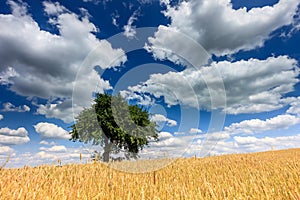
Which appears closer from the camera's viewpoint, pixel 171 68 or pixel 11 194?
pixel 11 194

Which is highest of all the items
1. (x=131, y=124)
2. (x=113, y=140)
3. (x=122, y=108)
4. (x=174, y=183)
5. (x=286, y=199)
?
(x=122, y=108)

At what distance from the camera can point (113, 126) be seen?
26.9 meters

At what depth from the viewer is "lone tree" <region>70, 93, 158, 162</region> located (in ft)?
88.5

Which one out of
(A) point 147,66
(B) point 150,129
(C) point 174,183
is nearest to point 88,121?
(B) point 150,129

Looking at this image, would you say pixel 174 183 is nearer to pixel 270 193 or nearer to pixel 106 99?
pixel 270 193

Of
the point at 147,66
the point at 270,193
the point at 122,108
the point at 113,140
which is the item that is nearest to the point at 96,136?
the point at 113,140

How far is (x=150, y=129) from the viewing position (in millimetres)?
30500

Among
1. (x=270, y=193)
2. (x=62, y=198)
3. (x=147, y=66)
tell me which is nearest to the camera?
(x=62, y=198)

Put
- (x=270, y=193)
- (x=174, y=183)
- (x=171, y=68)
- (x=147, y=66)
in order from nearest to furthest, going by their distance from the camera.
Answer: (x=270, y=193) < (x=174, y=183) < (x=171, y=68) < (x=147, y=66)

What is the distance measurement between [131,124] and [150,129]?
3043mm

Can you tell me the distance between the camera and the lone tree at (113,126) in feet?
88.5

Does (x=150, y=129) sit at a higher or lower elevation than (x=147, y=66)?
lower

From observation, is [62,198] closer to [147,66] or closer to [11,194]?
[11,194]

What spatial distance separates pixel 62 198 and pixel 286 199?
387 centimetres
